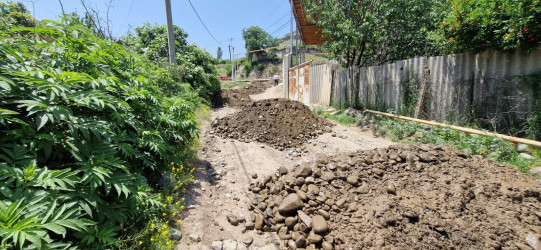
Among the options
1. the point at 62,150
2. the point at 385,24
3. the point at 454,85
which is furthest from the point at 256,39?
the point at 62,150

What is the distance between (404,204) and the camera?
2631mm

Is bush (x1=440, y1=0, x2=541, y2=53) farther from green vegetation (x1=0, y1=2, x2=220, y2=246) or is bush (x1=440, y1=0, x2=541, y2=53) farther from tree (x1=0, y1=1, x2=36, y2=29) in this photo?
tree (x1=0, y1=1, x2=36, y2=29)

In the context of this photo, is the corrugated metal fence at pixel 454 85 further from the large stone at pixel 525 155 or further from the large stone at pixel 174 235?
the large stone at pixel 174 235

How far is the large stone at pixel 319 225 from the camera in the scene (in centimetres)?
253

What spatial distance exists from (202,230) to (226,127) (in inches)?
150

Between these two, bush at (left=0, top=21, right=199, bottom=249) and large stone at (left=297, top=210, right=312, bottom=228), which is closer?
bush at (left=0, top=21, right=199, bottom=249)

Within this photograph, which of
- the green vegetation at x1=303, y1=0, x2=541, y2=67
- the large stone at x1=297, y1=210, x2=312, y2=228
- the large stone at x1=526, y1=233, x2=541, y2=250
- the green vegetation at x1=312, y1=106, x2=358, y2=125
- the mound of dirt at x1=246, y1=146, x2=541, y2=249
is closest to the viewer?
the large stone at x1=526, y1=233, x2=541, y2=250

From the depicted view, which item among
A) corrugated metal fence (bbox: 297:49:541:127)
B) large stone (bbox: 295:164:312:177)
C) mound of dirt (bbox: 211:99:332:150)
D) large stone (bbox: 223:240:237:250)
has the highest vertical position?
corrugated metal fence (bbox: 297:49:541:127)

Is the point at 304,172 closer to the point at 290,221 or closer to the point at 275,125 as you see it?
the point at 290,221

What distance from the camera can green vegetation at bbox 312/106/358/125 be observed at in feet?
23.0

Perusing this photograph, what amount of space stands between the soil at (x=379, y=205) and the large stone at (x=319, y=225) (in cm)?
1

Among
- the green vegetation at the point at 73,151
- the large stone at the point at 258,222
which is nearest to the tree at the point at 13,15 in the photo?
the green vegetation at the point at 73,151

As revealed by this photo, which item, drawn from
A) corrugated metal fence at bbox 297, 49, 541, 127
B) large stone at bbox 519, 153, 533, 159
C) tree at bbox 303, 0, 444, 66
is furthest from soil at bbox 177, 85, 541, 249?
tree at bbox 303, 0, 444, 66

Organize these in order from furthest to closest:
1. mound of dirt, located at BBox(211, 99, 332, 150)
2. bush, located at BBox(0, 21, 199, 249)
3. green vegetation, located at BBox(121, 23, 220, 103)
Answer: green vegetation, located at BBox(121, 23, 220, 103)
mound of dirt, located at BBox(211, 99, 332, 150)
bush, located at BBox(0, 21, 199, 249)
